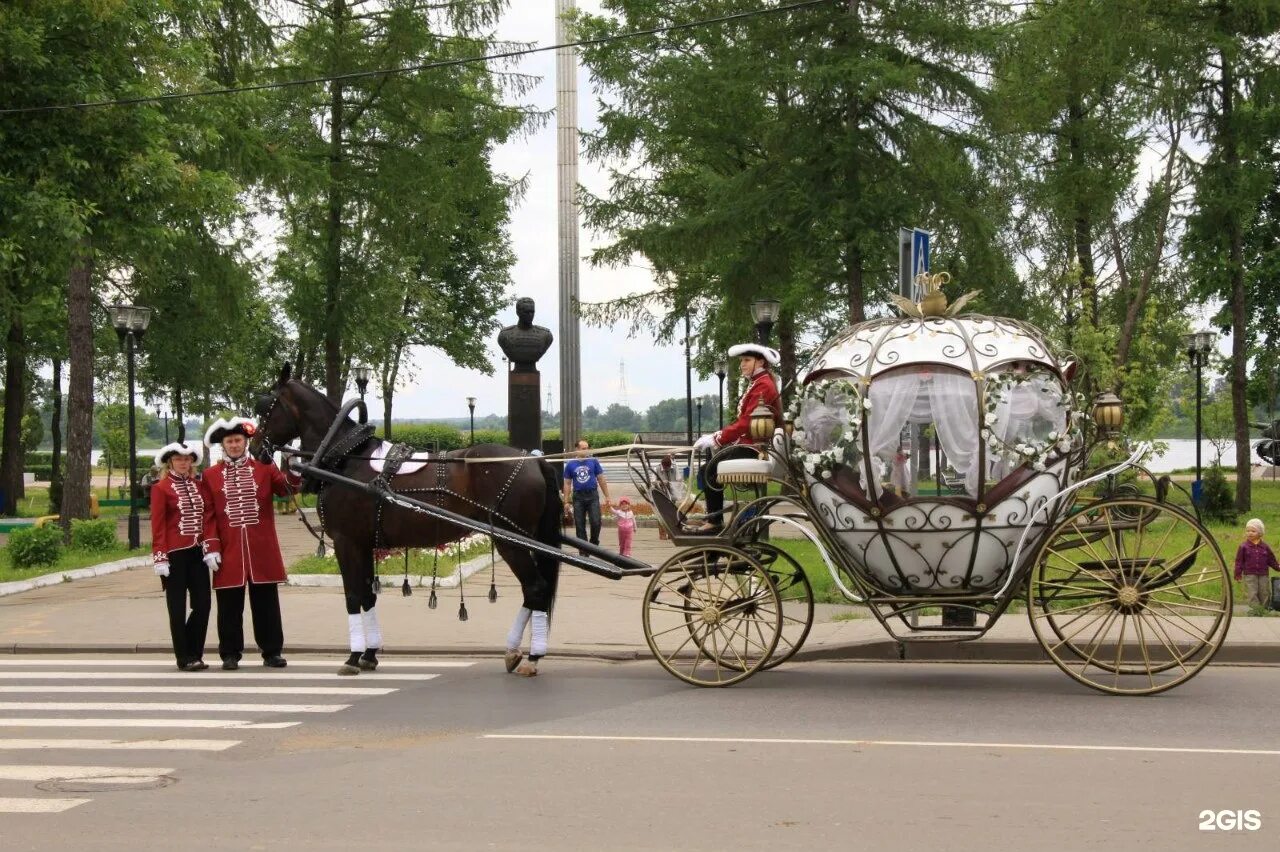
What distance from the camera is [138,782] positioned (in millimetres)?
8445

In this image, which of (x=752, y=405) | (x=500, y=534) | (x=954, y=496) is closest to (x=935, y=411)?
(x=954, y=496)

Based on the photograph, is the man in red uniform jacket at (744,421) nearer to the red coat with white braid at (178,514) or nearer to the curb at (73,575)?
the red coat with white braid at (178,514)

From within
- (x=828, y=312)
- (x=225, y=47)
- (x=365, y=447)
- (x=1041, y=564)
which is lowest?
(x=1041, y=564)

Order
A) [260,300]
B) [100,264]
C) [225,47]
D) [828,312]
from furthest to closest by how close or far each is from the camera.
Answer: [260,300] → [828,312] → [100,264] → [225,47]

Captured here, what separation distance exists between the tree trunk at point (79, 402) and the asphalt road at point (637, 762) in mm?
14866

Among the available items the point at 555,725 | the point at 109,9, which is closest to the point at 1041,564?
the point at 555,725

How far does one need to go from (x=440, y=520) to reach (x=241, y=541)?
192cm

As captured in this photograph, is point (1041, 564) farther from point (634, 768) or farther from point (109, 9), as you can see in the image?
point (109, 9)

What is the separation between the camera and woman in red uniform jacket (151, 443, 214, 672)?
520 inches

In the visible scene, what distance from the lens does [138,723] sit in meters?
10.4

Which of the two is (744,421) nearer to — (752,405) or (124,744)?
(752,405)

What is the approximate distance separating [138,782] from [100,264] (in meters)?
28.4

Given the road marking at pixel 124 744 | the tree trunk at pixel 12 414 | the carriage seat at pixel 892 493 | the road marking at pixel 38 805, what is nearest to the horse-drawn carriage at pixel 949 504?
the carriage seat at pixel 892 493

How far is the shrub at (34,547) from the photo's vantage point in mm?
21484
